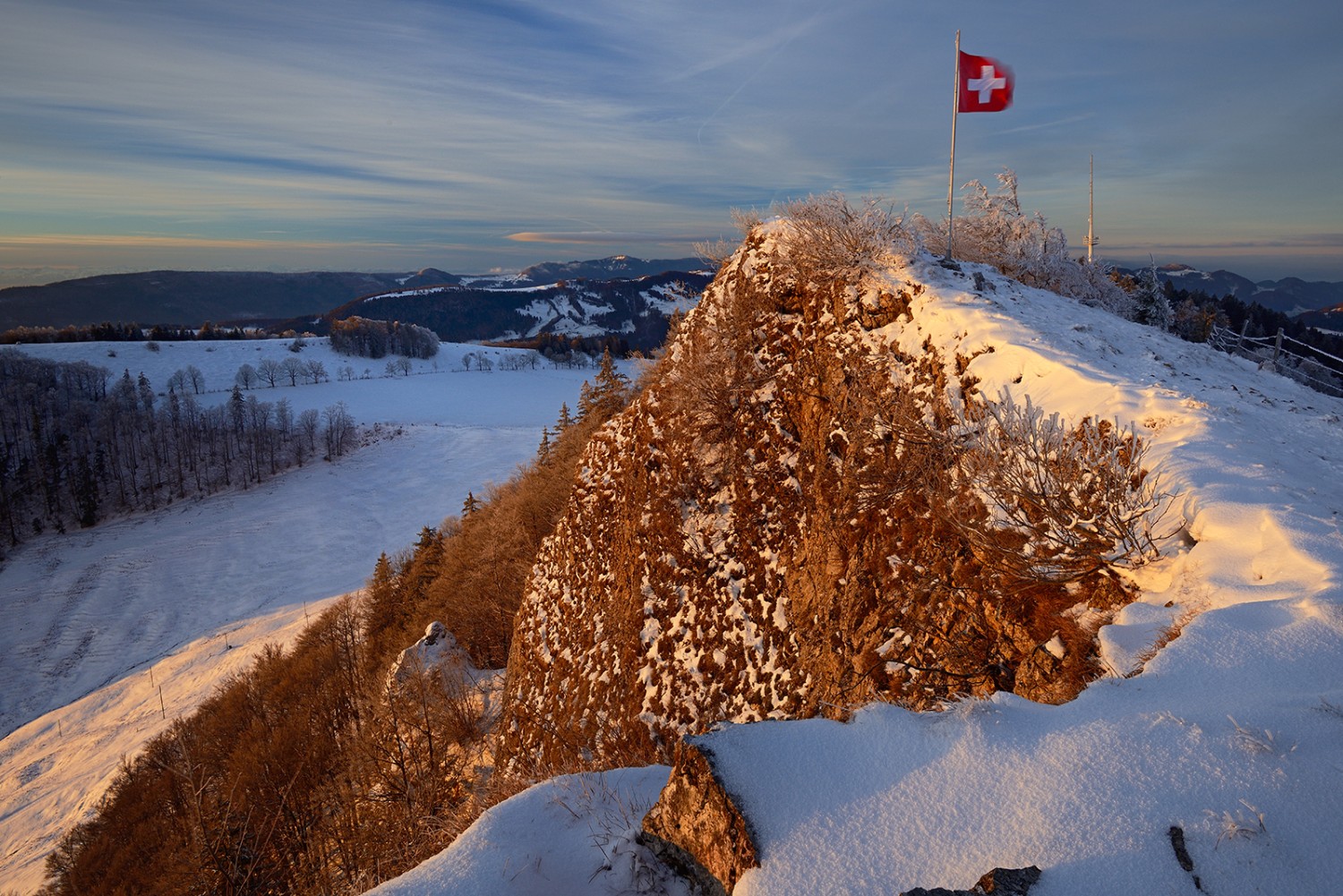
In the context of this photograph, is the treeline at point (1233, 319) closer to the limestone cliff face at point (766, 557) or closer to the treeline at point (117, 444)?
the limestone cliff face at point (766, 557)

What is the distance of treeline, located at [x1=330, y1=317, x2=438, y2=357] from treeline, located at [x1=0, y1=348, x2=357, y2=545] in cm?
4831

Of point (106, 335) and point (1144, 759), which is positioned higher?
point (106, 335)

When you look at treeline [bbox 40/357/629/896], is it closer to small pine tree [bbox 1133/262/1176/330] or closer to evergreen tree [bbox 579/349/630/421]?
evergreen tree [bbox 579/349/630/421]

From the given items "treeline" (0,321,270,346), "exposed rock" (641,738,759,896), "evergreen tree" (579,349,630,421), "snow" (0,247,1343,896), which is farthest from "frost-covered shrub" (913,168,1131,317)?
"treeline" (0,321,270,346)

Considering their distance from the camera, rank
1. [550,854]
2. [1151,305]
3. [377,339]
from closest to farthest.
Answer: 1. [550,854]
2. [1151,305]
3. [377,339]

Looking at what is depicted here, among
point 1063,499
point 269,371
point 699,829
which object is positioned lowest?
point 699,829

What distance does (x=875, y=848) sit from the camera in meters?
3.00

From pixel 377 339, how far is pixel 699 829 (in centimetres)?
17304

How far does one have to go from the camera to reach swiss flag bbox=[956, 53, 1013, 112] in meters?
9.96

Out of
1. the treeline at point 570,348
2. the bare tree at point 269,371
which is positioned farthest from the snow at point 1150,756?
the bare tree at point 269,371

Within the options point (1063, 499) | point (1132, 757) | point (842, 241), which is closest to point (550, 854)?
point (1132, 757)

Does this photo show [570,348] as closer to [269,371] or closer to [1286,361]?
[269,371]

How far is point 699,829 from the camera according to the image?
3.51 meters

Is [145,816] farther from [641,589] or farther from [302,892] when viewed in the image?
[641,589]
